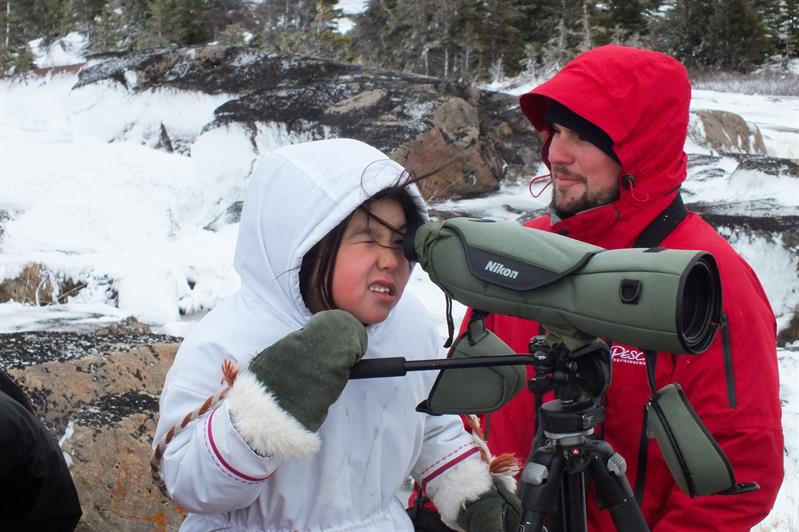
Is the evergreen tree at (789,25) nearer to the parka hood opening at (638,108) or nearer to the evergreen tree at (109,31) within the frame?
the evergreen tree at (109,31)

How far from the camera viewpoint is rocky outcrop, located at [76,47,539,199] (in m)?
8.29

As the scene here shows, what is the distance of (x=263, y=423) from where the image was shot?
1.47 meters

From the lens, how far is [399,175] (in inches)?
71.3

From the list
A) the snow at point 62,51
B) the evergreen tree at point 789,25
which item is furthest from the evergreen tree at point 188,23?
the evergreen tree at point 789,25

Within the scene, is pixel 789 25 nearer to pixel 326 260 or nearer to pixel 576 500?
pixel 326 260

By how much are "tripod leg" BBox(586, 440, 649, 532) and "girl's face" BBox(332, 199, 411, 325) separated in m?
0.50

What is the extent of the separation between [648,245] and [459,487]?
0.78m

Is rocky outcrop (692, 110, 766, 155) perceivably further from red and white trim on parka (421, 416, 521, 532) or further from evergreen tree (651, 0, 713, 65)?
evergreen tree (651, 0, 713, 65)

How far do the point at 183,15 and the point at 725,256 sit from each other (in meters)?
18.8

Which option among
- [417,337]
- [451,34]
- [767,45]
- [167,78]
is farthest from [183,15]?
[417,337]

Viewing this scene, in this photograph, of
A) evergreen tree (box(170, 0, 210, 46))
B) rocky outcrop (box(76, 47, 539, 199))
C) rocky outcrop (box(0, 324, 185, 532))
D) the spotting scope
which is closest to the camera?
the spotting scope

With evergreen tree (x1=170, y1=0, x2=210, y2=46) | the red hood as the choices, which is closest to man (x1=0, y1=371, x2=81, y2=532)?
the red hood

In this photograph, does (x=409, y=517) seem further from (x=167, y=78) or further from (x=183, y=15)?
(x=183, y=15)

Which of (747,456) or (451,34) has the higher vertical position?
(747,456)
